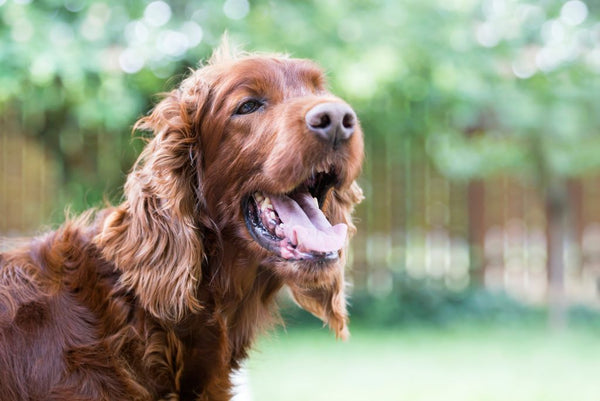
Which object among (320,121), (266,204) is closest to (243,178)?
(266,204)

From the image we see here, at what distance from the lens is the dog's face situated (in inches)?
97.1

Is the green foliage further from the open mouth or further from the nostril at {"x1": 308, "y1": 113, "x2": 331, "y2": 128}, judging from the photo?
the nostril at {"x1": 308, "y1": 113, "x2": 331, "y2": 128}

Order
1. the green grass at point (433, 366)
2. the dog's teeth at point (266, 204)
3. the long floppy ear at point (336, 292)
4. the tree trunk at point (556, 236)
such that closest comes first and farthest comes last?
the dog's teeth at point (266, 204)
the long floppy ear at point (336, 292)
the green grass at point (433, 366)
the tree trunk at point (556, 236)

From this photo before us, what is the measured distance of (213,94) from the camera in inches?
107

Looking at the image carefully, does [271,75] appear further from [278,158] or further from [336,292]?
[336,292]

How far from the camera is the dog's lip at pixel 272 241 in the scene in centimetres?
254

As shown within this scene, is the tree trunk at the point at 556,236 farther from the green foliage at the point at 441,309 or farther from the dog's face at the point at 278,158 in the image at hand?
the dog's face at the point at 278,158

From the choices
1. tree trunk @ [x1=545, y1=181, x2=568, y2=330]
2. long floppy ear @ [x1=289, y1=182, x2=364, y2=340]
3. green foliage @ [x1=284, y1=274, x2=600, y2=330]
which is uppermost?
long floppy ear @ [x1=289, y1=182, x2=364, y2=340]

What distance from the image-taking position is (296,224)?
101 inches

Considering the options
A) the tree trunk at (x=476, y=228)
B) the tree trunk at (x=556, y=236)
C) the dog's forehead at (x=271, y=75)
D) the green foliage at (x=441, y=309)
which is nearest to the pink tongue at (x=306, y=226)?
the dog's forehead at (x=271, y=75)

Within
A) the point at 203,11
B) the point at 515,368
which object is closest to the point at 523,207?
the point at 515,368

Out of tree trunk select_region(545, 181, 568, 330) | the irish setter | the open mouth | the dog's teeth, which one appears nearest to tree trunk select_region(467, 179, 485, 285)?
tree trunk select_region(545, 181, 568, 330)

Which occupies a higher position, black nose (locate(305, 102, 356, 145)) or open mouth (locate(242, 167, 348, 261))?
black nose (locate(305, 102, 356, 145))

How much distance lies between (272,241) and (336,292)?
589 mm
